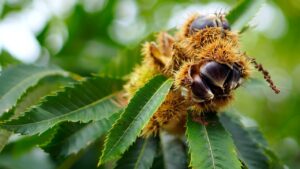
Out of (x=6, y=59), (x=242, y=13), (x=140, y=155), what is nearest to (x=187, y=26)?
(x=242, y=13)

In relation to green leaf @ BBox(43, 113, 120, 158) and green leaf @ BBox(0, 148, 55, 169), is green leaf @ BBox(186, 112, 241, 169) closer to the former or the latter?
green leaf @ BBox(43, 113, 120, 158)

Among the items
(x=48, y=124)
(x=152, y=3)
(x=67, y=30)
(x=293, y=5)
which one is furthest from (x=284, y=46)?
(x=48, y=124)

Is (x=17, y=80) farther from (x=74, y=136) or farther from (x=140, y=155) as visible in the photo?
(x=140, y=155)

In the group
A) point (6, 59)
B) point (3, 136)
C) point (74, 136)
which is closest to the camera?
point (3, 136)

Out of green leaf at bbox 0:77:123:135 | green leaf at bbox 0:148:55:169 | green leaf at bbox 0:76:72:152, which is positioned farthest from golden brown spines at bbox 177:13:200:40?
green leaf at bbox 0:148:55:169

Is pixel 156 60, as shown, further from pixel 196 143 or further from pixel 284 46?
pixel 284 46

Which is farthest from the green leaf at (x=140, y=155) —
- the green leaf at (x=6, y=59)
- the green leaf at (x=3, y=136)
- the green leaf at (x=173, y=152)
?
the green leaf at (x=6, y=59)

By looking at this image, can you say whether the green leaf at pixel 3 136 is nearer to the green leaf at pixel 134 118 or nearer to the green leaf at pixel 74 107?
the green leaf at pixel 74 107

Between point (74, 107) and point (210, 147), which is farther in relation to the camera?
point (74, 107)
